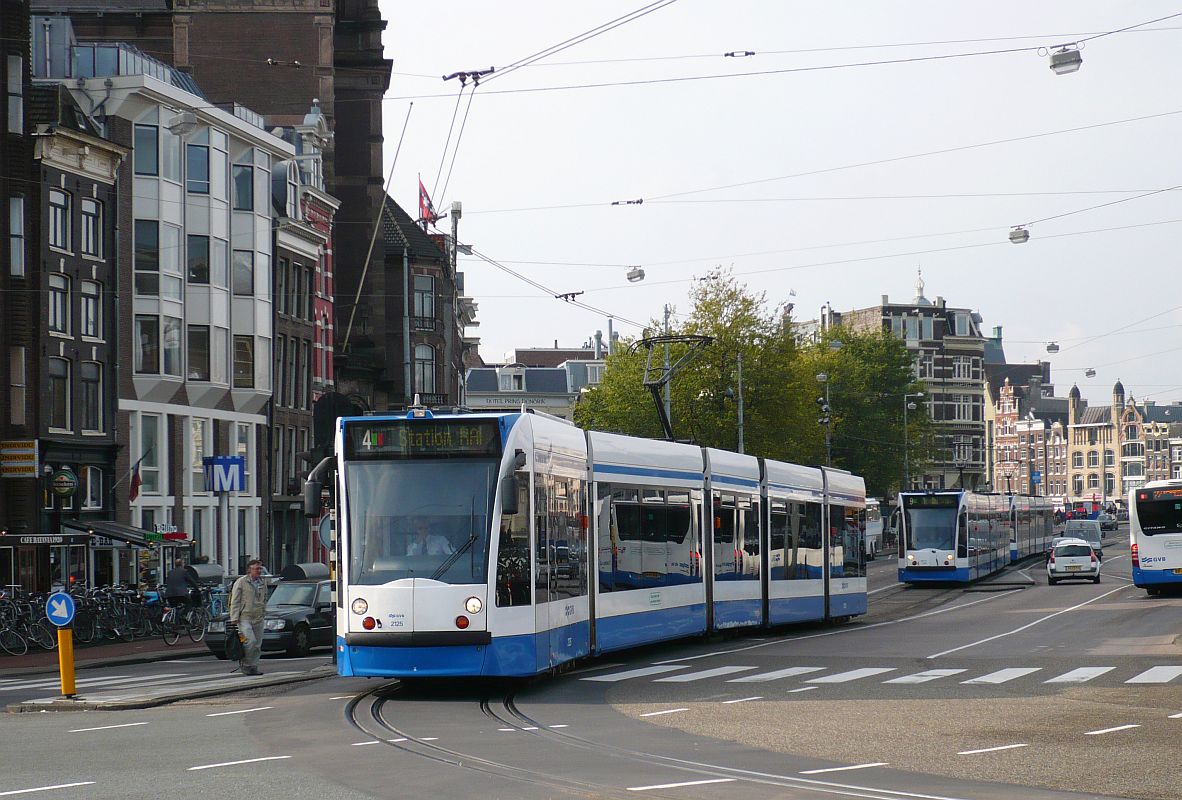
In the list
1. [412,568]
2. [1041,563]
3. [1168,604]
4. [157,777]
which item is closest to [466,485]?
[412,568]

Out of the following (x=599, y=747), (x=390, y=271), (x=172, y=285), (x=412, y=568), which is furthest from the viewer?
(x=390, y=271)

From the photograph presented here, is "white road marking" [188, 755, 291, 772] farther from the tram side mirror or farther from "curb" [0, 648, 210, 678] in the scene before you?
"curb" [0, 648, 210, 678]

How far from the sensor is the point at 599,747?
14242mm

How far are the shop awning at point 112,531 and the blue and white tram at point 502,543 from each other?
18.8m

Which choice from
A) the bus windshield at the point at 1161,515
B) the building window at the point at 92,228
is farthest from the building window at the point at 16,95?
the bus windshield at the point at 1161,515

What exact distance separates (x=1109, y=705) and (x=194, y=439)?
3671cm

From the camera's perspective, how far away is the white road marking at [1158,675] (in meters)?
21.5

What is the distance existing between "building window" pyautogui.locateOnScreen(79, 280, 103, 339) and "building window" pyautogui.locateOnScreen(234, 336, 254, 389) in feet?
29.0

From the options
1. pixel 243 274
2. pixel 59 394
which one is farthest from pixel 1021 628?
pixel 243 274

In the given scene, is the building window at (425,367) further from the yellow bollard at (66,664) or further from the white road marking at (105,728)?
the white road marking at (105,728)

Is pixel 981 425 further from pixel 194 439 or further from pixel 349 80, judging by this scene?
pixel 194 439

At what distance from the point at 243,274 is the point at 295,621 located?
2534 centimetres

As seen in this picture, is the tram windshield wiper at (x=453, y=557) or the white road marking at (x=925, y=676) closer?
the tram windshield wiper at (x=453, y=557)

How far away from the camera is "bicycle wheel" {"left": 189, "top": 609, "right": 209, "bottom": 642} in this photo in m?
35.5
